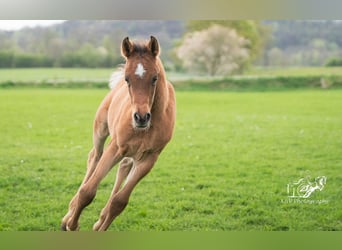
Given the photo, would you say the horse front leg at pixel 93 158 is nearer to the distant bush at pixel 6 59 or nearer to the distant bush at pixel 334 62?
the distant bush at pixel 6 59

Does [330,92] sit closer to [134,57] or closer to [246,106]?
[246,106]

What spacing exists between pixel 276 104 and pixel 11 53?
2607mm

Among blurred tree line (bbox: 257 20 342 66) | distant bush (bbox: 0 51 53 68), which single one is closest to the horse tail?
distant bush (bbox: 0 51 53 68)

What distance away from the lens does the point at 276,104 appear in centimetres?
502

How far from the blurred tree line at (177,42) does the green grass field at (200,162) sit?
0.31 metres

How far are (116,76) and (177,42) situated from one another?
0.66 metres

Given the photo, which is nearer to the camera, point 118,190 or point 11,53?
point 118,190

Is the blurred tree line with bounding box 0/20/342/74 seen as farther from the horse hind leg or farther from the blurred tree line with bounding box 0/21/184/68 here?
the horse hind leg

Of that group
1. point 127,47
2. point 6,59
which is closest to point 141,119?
point 127,47

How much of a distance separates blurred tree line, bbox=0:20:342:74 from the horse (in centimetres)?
36

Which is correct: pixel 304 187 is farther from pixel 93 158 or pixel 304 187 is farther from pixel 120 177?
pixel 93 158

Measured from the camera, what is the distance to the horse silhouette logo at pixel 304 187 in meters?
4.75

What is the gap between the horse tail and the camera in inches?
189
